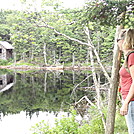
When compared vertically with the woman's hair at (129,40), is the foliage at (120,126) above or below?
below

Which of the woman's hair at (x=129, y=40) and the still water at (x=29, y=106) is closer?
the woman's hair at (x=129, y=40)

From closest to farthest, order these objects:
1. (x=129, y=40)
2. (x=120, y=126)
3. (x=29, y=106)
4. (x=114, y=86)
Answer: (x=129, y=40)
(x=114, y=86)
(x=120, y=126)
(x=29, y=106)

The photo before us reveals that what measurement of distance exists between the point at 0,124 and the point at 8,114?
132cm

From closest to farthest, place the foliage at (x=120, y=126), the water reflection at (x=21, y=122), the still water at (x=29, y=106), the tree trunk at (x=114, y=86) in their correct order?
the tree trunk at (x=114, y=86)
the foliage at (x=120, y=126)
the water reflection at (x=21, y=122)
the still water at (x=29, y=106)

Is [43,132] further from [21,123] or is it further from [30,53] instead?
[30,53]

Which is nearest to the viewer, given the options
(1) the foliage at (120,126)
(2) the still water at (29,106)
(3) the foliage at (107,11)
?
(3) the foliage at (107,11)

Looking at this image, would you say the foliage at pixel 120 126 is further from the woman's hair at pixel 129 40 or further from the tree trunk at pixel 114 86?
the woman's hair at pixel 129 40

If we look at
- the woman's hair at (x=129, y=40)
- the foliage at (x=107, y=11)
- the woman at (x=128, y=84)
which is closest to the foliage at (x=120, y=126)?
the woman at (x=128, y=84)

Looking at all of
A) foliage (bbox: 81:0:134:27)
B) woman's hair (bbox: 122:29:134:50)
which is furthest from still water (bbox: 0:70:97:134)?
woman's hair (bbox: 122:29:134:50)

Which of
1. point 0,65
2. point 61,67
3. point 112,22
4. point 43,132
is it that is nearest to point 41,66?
point 61,67

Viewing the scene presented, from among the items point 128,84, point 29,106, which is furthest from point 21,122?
point 128,84

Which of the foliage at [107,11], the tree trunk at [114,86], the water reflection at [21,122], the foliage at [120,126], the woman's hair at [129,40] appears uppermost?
the foliage at [107,11]

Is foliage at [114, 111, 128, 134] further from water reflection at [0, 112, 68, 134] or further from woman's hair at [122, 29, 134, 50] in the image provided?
woman's hair at [122, 29, 134, 50]

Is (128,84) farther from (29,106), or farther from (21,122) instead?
(29,106)
